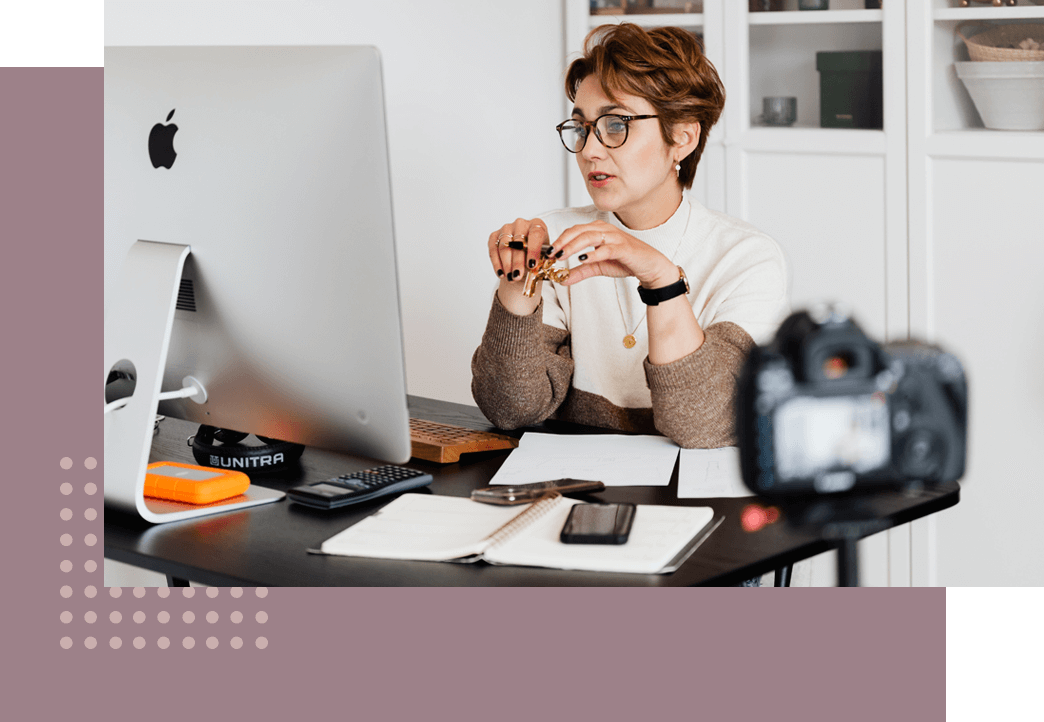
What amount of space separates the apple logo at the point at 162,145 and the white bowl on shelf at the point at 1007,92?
190 cm

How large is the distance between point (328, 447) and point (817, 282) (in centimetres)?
179

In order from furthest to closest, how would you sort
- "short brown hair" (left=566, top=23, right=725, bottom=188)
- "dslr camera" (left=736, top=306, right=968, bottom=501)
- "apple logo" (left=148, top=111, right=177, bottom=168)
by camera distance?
"short brown hair" (left=566, top=23, right=725, bottom=188) < "apple logo" (left=148, top=111, right=177, bottom=168) < "dslr camera" (left=736, top=306, right=968, bottom=501)

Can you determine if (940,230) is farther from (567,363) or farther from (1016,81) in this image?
(567,363)

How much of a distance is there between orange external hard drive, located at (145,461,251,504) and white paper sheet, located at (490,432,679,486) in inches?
11.7

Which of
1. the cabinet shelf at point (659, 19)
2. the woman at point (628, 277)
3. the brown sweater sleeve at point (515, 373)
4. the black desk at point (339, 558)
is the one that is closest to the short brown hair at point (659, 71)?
the woman at point (628, 277)

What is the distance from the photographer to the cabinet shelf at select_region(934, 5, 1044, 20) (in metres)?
2.34

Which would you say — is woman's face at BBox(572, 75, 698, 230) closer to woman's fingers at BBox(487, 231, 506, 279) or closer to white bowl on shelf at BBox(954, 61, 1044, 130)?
woman's fingers at BBox(487, 231, 506, 279)

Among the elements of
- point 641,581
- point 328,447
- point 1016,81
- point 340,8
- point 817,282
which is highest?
point 340,8

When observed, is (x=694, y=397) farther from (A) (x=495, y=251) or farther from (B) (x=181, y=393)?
(B) (x=181, y=393)

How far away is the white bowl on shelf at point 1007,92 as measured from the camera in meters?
2.31

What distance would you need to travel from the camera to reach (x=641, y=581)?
91 centimetres

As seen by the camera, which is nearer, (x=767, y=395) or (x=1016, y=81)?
(x=767, y=395)

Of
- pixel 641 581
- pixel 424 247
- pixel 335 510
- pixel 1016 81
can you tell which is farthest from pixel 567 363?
pixel 1016 81

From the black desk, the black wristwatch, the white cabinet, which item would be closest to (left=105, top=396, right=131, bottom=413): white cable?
the black desk
